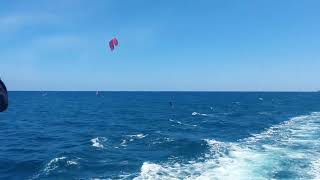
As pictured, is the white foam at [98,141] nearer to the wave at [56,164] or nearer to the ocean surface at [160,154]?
the ocean surface at [160,154]

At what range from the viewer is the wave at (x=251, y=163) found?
30125 millimetres

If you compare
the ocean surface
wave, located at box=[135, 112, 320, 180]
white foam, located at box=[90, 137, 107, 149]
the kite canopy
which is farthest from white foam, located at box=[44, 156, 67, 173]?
the kite canopy

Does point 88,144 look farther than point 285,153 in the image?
Yes

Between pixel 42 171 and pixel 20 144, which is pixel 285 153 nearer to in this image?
pixel 42 171

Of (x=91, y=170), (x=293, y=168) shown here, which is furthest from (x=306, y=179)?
(x=91, y=170)

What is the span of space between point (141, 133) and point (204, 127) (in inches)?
565

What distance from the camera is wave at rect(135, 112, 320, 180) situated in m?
30.1

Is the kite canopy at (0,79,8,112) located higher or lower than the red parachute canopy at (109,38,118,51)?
lower

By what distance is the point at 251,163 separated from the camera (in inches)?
1340

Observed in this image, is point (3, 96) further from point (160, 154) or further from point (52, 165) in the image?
point (160, 154)

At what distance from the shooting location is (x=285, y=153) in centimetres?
3797

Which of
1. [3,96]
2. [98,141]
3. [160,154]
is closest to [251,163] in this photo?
[160,154]

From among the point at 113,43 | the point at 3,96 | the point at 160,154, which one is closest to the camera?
the point at 3,96

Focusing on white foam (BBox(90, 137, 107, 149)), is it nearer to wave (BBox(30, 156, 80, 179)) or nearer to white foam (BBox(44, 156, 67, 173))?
wave (BBox(30, 156, 80, 179))
